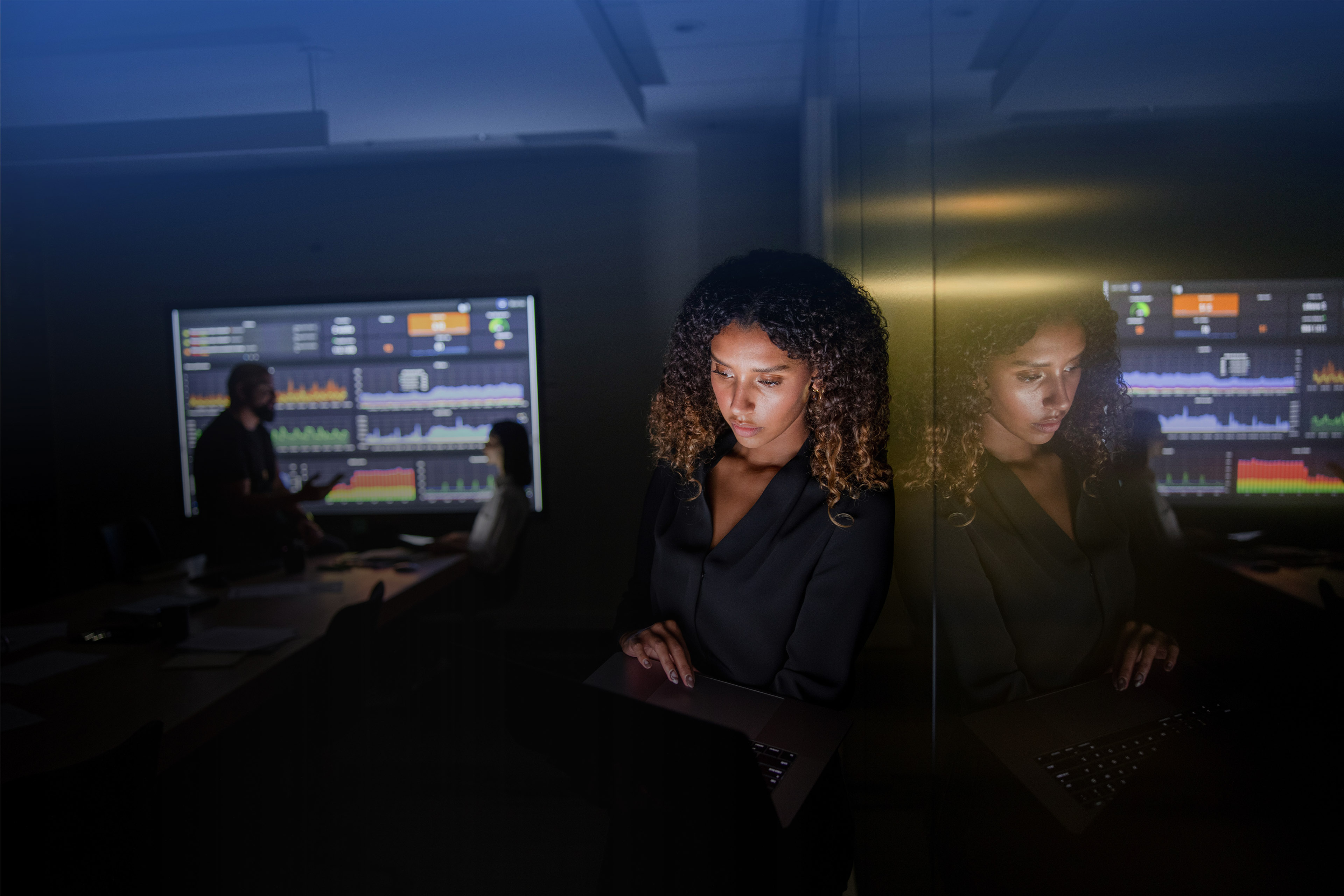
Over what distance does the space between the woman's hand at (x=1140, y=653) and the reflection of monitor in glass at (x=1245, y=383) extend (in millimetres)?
147

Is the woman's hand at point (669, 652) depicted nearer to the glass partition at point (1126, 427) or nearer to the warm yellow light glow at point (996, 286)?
the glass partition at point (1126, 427)

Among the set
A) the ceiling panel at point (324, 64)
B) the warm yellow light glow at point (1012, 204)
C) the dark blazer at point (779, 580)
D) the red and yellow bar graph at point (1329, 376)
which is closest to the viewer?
the red and yellow bar graph at point (1329, 376)

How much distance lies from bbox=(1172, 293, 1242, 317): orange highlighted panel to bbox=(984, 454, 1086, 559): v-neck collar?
0.62ft

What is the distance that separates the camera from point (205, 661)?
1611mm

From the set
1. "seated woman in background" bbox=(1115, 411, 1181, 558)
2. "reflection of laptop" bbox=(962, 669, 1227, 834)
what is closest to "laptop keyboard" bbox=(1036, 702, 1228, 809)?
"reflection of laptop" bbox=(962, 669, 1227, 834)

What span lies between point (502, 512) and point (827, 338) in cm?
156

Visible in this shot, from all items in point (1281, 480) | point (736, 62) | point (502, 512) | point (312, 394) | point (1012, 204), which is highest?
point (736, 62)

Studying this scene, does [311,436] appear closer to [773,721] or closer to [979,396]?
[773,721]

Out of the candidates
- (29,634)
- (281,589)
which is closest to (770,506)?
(281,589)

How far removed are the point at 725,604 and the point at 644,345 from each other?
0.66 metres

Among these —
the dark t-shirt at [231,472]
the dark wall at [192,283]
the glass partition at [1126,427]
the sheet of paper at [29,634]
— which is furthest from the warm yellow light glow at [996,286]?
the sheet of paper at [29,634]

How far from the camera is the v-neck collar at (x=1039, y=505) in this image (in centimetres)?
66

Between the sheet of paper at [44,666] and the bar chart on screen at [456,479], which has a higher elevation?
the bar chart on screen at [456,479]

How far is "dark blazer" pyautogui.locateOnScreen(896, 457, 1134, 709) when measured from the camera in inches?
25.0
